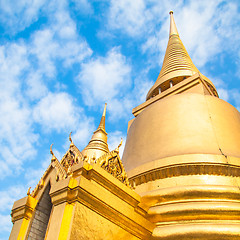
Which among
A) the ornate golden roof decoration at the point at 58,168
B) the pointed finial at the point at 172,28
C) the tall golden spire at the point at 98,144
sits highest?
the pointed finial at the point at 172,28

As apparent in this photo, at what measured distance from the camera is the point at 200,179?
569 centimetres

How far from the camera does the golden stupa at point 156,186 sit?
4.08 metres

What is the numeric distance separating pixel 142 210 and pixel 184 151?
1.79 metres

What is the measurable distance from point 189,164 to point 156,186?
0.84 metres

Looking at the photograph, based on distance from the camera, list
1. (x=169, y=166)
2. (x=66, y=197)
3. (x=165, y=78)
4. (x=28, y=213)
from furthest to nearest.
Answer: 1. (x=165, y=78)
2. (x=169, y=166)
3. (x=28, y=213)
4. (x=66, y=197)

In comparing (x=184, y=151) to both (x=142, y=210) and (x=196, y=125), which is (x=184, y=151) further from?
(x=142, y=210)

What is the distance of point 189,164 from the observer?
5.79 meters

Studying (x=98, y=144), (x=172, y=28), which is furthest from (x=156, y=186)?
(x=172, y=28)

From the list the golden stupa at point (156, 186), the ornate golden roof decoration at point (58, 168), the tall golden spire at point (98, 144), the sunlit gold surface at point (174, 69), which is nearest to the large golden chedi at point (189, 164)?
the golden stupa at point (156, 186)

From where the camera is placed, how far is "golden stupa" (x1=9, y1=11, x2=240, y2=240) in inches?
161

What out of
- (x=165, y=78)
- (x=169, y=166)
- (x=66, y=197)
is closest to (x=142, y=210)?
(x=169, y=166)

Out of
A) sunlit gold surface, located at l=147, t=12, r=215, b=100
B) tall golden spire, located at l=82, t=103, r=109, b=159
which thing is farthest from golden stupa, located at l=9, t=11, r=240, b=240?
tall golden spire, located at l=82, t=103, r=109, b=159

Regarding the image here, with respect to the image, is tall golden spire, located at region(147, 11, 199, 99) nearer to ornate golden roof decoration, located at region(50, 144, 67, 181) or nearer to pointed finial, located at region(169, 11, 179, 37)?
pointed finial, located at region(169, 11, 179, 37)

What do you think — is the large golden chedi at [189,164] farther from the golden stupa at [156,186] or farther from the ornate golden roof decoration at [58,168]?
the ornate golden roof decoration at [58,168]
